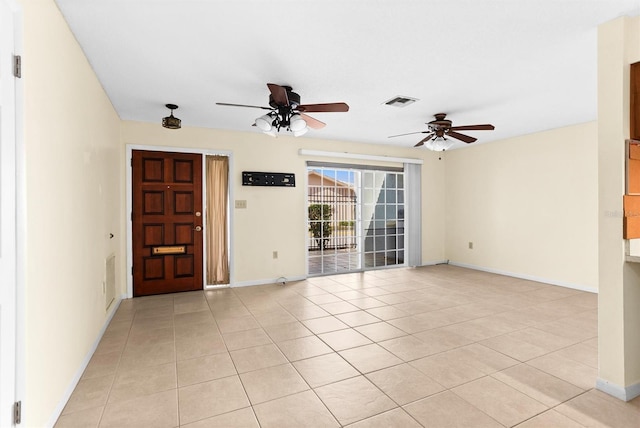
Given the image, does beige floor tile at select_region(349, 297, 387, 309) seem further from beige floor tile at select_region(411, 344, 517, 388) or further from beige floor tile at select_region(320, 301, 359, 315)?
beige floor tile at select_region(411, 344, 517, 388)

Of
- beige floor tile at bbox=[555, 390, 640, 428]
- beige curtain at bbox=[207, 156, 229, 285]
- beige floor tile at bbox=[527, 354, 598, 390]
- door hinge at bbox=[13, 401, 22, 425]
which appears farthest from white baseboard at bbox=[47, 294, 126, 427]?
beige floor tile at bbox=[527, 354, 598, 390]

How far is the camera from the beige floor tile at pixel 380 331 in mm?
3209

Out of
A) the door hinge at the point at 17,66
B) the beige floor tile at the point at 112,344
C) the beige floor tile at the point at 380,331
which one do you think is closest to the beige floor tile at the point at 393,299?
the beige floor tile at the point at 380,331

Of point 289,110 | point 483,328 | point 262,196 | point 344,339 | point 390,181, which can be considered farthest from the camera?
point 390,181

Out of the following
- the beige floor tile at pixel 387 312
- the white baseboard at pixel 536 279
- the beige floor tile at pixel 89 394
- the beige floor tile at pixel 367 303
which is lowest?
the beige floor tile at pixel 89 394

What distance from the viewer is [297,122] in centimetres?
326

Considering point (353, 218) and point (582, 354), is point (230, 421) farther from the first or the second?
point (353, 218)

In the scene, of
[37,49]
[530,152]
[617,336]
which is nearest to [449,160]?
[530,152]

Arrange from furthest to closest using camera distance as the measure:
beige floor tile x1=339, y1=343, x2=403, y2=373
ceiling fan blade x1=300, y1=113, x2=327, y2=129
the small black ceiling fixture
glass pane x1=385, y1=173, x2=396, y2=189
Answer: glass pane x1=385, y1=173, x2=396, y2=189, the small black ceiling fixture, ceiling fan blade x1=300, y1=113, x2=327, y2=129, beige floor tile x1=339, y1=343, x2=403, y2=373

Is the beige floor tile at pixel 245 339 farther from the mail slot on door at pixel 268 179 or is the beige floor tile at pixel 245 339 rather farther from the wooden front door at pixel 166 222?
the mail slot on door at pixel 268 179

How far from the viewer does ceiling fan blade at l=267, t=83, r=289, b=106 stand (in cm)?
282

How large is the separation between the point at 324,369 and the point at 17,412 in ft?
5.98

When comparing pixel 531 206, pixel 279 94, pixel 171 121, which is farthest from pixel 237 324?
pixel 531 206

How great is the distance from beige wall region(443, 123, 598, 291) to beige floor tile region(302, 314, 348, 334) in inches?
155
